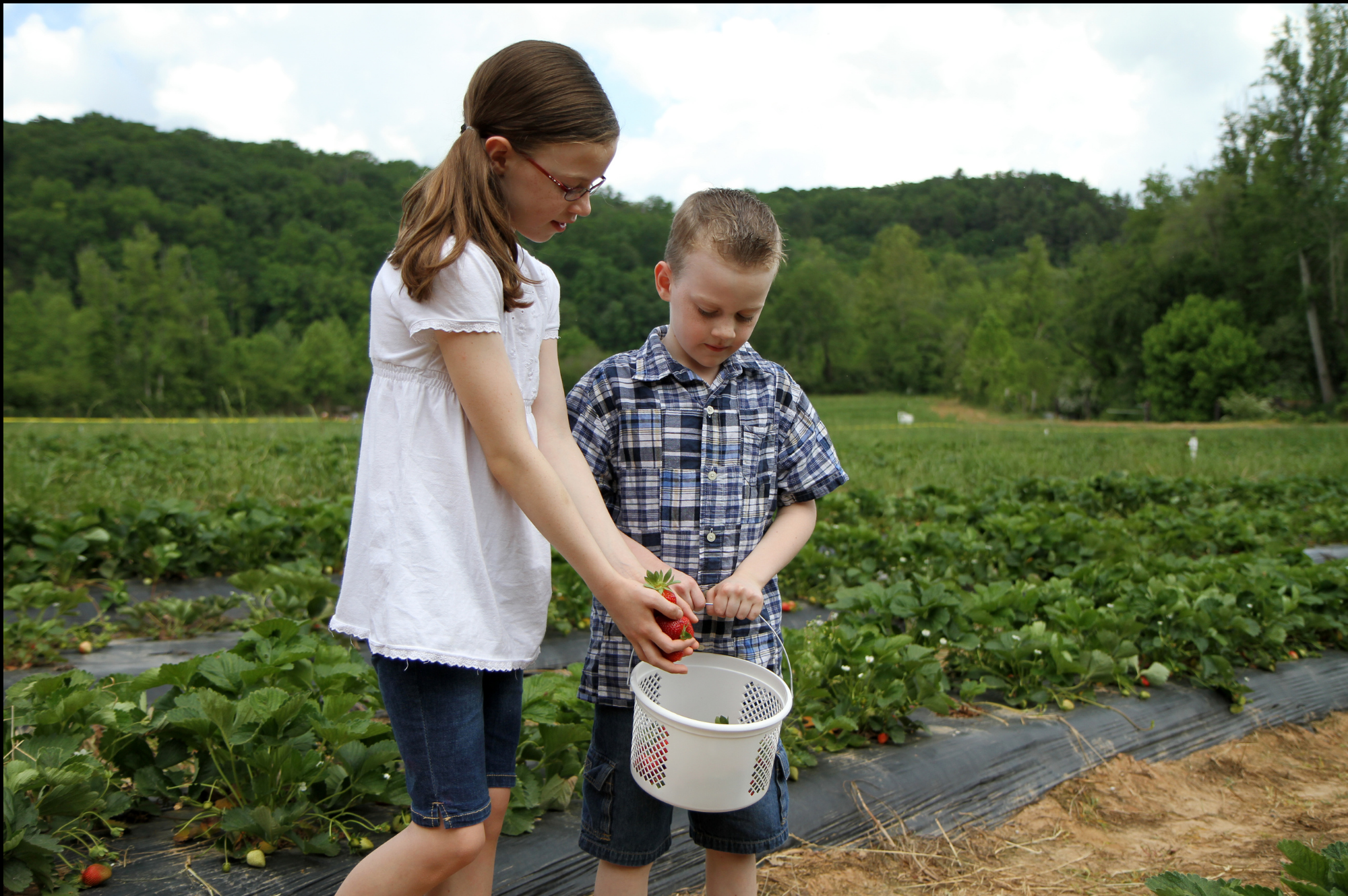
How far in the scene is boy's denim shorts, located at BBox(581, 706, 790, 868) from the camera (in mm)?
1583

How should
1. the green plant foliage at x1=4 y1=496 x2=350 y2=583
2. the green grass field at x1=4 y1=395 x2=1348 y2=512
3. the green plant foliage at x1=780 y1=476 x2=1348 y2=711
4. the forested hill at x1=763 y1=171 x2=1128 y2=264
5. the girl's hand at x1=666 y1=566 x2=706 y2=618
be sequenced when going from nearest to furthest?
the girl's hand at x1=666 y1=566 x2=706 y2=618 → the green plant foliage at x1=780 y1=476 x2=1348 y2=711 → the green plant foliage at x1=4 y1=496 x2=350 y2=583 → the green grass field at x1=4 y1=395 x2=1348 y2=512 → the forested hill at x1=763 y1=171 x2=1128 y2=264

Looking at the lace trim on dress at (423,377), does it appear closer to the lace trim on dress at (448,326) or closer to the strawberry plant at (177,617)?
the lace trim on dress at (448,326)

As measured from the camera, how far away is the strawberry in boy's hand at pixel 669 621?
1.34 meters

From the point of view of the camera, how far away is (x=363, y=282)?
1736 inches

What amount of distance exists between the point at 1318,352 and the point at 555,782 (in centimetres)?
3866

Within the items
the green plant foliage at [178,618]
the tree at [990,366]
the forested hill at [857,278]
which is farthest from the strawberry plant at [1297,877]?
the tree at [990,366]

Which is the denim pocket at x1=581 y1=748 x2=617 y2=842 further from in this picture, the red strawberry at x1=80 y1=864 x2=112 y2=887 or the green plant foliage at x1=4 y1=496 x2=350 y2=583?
the green plant foliage at x1=4 y1=496 x2=350 y2=583

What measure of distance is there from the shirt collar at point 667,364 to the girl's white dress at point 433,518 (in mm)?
332

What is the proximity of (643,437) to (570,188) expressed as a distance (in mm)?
483

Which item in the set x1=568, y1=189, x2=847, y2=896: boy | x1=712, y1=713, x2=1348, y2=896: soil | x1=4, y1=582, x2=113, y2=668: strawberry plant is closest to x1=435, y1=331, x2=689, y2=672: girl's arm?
x1=568, y1=189, x2=847, y2=896: boy

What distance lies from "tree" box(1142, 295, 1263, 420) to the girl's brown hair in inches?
1549

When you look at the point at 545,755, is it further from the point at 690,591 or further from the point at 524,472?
the point at 524,472

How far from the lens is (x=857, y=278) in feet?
193

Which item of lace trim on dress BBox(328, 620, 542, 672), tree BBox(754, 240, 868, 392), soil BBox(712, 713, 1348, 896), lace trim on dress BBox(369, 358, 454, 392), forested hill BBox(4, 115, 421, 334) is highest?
forested hill BBox(4, 115, 421, 334)
